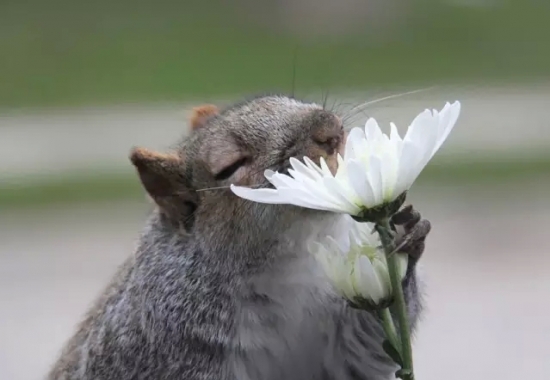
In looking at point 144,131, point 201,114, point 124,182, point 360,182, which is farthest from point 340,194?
point 144,131

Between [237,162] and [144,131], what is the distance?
2702mm

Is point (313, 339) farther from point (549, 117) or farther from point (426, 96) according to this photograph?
point (549, 117)

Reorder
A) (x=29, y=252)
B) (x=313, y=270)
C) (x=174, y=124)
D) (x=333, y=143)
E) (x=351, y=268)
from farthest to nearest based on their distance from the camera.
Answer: (x=174, y=124) < (x=29, y=252) < (x=313, y=270) < (x=333, y=143) < (x=351, y=268)

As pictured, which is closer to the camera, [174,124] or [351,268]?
[351,268]

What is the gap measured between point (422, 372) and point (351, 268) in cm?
171

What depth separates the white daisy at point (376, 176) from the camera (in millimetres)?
632

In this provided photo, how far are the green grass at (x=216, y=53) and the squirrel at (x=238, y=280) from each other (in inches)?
89.5

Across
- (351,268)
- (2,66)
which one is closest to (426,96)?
(2,66)

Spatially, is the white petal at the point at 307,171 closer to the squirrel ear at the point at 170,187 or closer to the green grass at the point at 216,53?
the squirrel ear at the point at 170,187

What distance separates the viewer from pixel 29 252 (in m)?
3.14

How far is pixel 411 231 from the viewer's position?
83cm

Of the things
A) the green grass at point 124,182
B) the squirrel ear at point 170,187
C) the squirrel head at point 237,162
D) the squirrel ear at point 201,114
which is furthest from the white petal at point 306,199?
the green grass at point 124,182

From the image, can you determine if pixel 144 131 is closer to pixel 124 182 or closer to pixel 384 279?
pixel 124 182

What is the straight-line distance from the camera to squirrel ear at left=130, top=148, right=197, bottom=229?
104 centimetres
